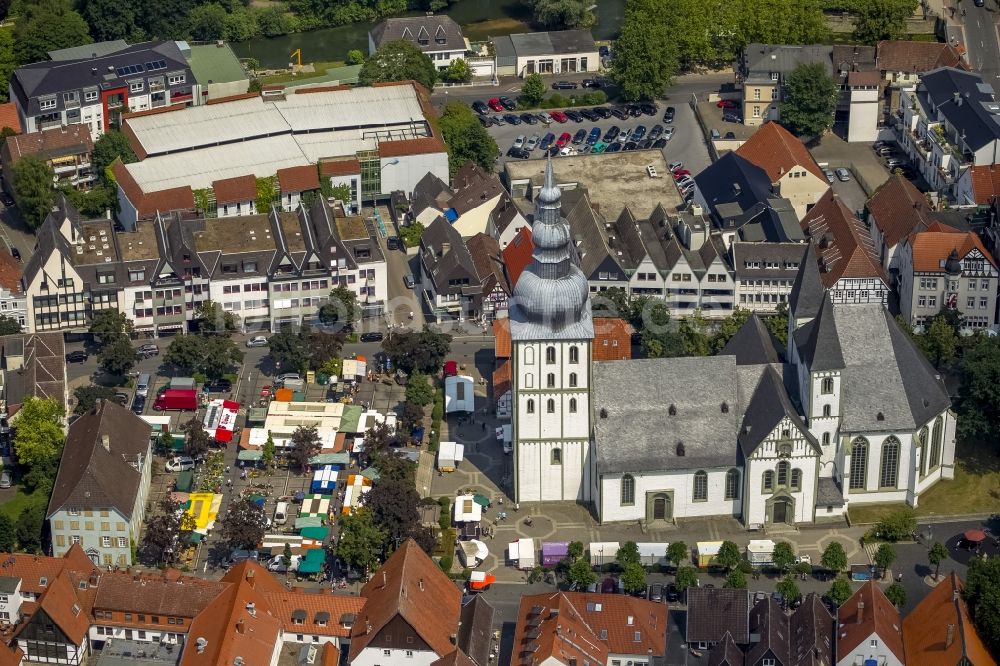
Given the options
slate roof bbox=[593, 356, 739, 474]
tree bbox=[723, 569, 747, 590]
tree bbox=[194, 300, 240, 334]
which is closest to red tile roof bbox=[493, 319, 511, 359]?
slate roof bbox=[593, 356, 739, 474]

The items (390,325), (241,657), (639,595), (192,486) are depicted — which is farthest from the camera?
(390,325)

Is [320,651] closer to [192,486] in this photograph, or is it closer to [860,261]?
[192,486]

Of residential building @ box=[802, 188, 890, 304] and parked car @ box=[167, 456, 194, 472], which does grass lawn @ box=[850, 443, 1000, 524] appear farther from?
parked car @ box=[167, 456, 194, 472]

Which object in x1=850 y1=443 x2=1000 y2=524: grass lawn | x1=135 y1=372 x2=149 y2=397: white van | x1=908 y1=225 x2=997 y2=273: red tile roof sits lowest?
x1=850 y1=443 x2=1000 y2=524: grass lawn

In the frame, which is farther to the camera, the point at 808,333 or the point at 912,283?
the point at 912,283

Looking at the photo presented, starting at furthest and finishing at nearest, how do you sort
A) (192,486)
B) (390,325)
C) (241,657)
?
1. (390,325)
2. (192,486)
3. (241,657)

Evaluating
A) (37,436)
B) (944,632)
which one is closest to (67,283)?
(37,436)

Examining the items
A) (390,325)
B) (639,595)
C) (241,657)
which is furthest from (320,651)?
(390,325)
